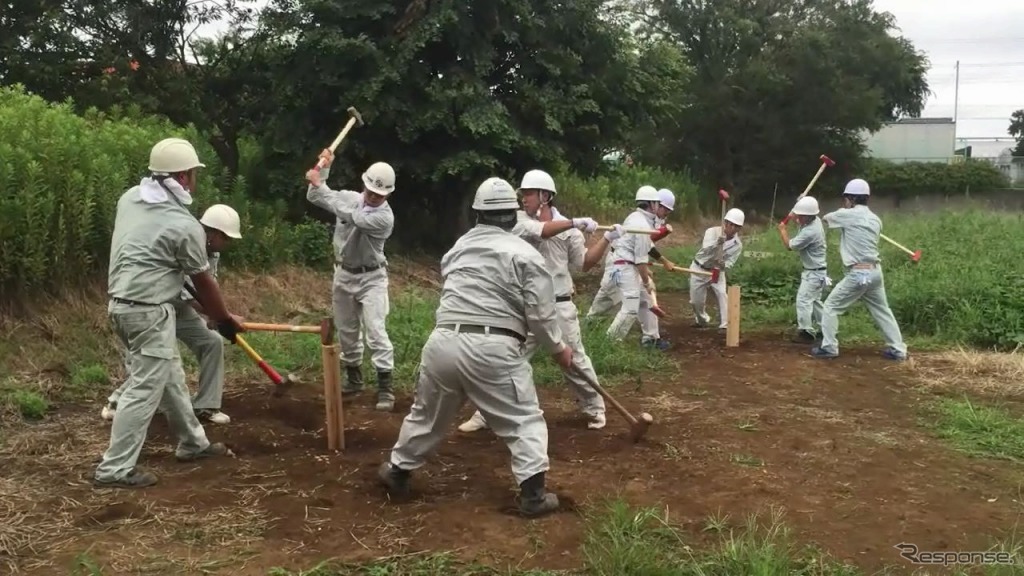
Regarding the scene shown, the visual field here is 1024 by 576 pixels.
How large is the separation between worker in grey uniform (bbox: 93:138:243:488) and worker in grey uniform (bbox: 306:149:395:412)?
155 centimetres

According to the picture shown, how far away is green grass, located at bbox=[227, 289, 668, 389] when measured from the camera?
805 centimetres

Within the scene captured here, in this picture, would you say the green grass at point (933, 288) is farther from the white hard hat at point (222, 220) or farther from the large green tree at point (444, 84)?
the white hard hat at point (222, 220)

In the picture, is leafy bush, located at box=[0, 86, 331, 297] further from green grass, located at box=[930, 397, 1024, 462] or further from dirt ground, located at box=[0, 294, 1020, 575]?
green grass, located at box=[930, 397, 1024, 462]

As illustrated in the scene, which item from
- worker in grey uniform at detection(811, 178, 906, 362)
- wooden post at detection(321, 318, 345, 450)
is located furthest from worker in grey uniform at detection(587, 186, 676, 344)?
wooden post at detection(321, 318, 345, 450)

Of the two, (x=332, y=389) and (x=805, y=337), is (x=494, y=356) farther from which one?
(x=805, y=337)

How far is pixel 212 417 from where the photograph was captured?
255 inches

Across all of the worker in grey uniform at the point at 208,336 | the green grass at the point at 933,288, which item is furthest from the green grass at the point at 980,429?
the worker in grey uniform at the point at 208,336

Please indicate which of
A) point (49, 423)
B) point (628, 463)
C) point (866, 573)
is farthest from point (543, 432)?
point (49, 423)

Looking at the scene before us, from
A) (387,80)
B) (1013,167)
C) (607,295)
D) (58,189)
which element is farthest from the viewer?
(1013,167)

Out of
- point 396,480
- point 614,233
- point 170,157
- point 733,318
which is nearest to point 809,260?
point 733,318

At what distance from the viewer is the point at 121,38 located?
12703mm

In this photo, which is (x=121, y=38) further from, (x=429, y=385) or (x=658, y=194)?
(x=429, y=385)

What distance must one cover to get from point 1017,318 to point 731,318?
3116mm

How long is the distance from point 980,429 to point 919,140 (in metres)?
41.2
